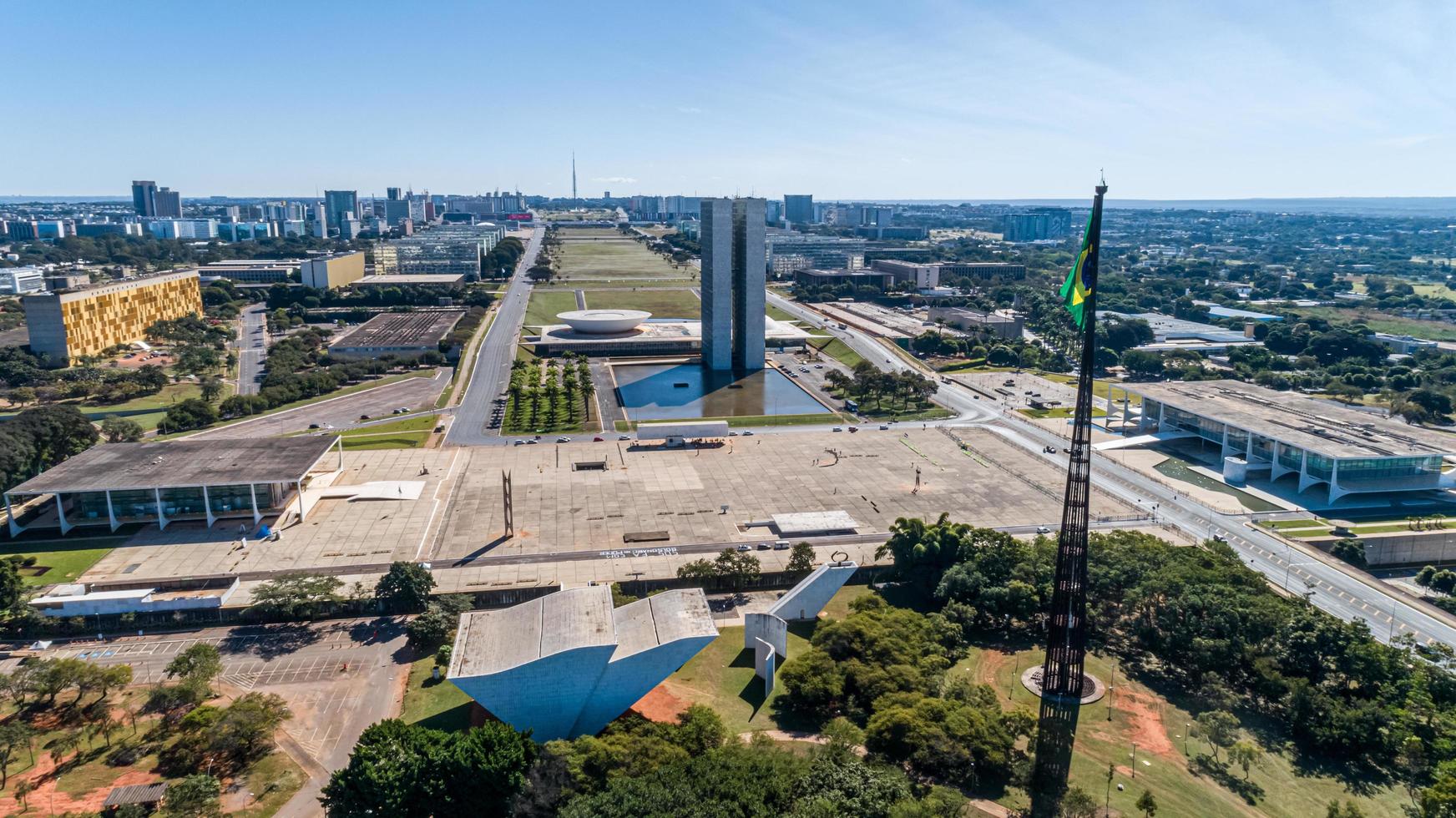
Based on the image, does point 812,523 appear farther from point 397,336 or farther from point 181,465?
point 397,336

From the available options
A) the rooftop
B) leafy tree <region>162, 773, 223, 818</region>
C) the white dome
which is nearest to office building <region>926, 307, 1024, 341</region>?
the white dome

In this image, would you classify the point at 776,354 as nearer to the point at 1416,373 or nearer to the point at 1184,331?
the point at 1184,331

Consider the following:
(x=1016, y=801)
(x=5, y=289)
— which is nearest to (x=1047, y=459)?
(x=1016, y=801)

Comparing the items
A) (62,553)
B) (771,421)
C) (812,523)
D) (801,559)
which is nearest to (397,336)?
(771,421)

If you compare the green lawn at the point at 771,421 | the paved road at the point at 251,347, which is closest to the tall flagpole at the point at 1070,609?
the green lawn at the point at 771,421

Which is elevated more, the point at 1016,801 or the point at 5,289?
the point at 5,289

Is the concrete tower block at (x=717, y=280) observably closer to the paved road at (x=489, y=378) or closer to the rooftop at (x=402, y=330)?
the paved road at (x=489, y=378)

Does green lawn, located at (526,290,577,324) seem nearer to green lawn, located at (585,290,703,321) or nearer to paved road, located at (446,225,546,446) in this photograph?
paved road, located at (446,225,546,446)
